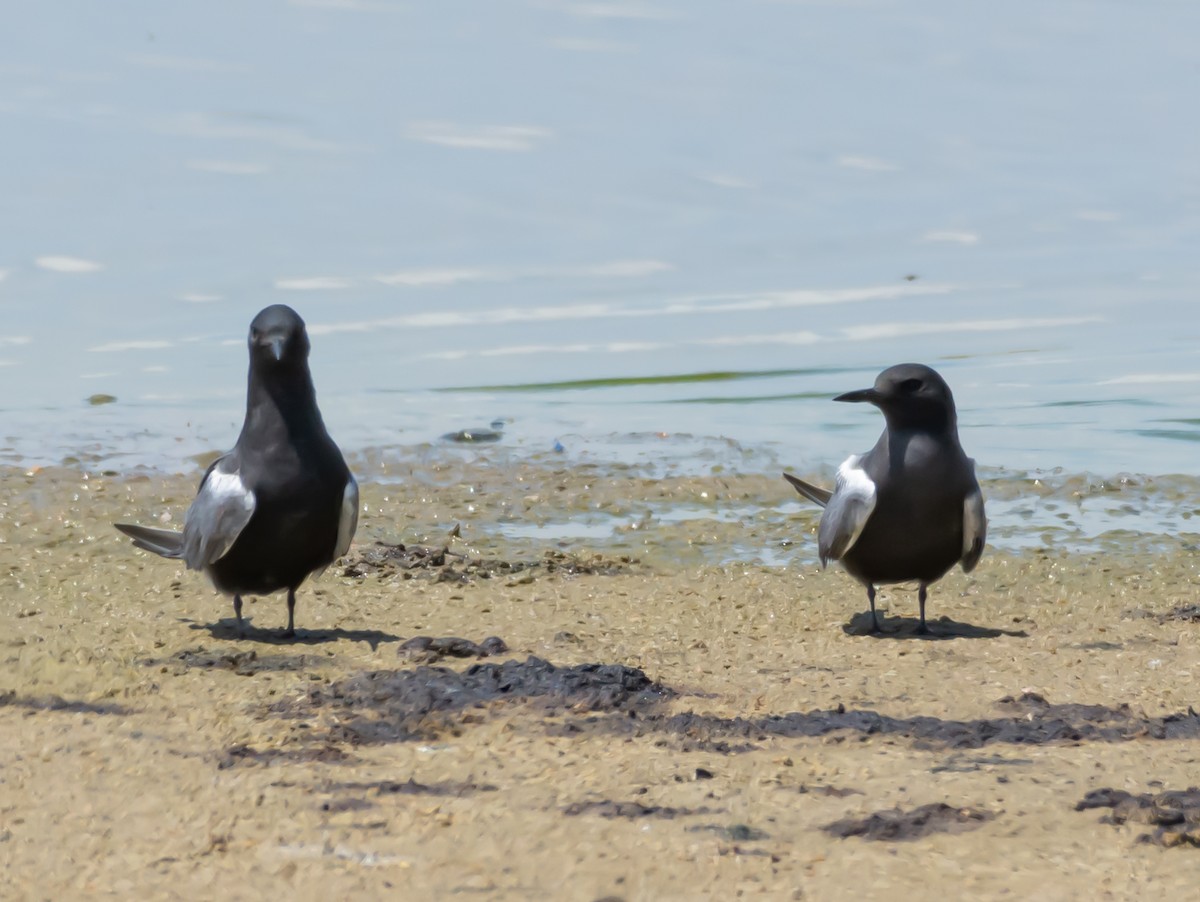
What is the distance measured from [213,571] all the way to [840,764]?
103 inches

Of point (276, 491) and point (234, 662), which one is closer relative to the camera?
point (234, 662)

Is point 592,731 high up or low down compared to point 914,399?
down

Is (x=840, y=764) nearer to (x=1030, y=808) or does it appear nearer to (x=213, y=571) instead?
(x=1030, y=808)

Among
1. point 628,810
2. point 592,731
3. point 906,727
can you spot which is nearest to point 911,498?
point 906,727

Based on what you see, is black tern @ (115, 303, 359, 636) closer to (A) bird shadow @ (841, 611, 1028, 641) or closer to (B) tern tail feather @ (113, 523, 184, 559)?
(B) tern tail feather @ (113, 523, 184, 559)

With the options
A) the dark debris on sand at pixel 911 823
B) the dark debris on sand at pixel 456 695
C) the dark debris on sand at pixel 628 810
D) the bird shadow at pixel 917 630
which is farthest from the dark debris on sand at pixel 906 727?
the bird shadow at pixel 917 630

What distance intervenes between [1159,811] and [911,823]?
542 mm

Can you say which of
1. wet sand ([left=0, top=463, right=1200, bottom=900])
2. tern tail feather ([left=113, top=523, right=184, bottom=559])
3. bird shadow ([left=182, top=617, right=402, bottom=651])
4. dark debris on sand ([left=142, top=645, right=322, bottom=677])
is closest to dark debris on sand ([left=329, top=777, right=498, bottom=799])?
wet sand ([left=0, top=463, right=1200, bottom=900])

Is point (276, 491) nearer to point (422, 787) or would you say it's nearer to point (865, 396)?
point (422, 787)

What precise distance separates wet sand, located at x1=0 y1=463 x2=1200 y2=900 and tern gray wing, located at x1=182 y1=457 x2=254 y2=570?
31 centimetres

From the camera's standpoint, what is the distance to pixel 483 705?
4.77 metres

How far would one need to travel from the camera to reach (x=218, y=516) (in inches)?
231

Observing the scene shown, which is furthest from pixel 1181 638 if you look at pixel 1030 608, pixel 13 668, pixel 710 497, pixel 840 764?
pixel 13 668

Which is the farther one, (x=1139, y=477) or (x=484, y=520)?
(x=1139, y=477)
